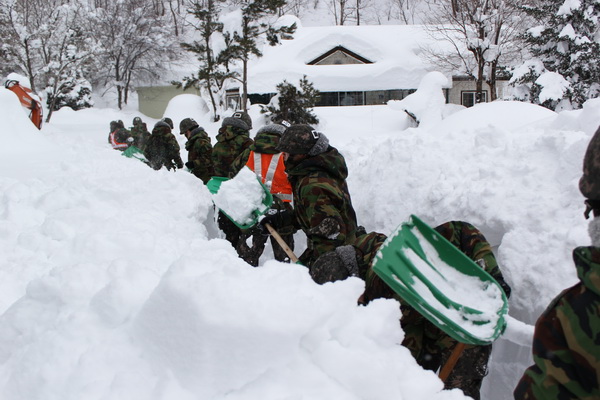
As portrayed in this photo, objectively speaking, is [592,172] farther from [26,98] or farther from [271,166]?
[26,98]

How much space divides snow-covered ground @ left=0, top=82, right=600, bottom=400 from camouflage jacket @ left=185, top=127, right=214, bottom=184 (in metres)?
0.52

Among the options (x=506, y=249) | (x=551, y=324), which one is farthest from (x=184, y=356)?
(x=506, y=249)

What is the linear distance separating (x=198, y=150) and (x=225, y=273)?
5860 mm

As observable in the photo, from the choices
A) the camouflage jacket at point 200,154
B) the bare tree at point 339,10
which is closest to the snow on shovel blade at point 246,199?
the camouflage jacket at point 200,154

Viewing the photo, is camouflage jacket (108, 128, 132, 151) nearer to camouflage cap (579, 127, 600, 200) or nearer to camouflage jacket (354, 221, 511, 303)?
camouflage jacket (354, 221, 511, 303)

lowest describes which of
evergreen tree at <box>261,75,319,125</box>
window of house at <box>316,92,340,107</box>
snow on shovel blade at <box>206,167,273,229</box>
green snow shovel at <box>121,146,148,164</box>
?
snow on shovel blade at <box>206,167,273,229</box>

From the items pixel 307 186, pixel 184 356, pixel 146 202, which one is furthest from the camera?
pixel 146 202

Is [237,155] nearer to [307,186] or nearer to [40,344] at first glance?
[307,186]

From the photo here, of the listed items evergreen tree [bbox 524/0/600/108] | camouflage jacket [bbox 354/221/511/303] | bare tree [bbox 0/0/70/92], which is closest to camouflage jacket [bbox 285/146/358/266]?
camouflage jacket [bbox 354/221/511/303]

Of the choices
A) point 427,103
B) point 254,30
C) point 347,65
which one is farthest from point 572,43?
point 347,65

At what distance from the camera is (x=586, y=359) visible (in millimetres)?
1402

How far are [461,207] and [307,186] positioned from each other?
1681 mm

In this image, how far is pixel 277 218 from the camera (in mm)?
4738

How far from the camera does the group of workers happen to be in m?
1.42
